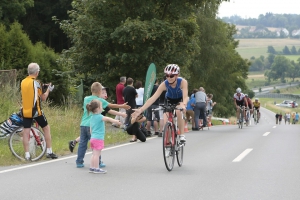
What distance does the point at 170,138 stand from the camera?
35.6ft

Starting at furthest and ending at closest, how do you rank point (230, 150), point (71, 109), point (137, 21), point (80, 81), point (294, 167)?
point (80, 81) < point (137, 21) < point (71, 109) < point (230, 150) < point (294, 167)

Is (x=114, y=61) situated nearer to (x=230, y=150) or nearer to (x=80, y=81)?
(x=80, y=81)

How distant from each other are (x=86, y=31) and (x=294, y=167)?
18784mm

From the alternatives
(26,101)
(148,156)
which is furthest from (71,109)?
(26,101)

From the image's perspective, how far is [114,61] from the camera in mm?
29406

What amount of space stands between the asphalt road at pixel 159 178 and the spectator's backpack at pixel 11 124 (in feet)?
3.58

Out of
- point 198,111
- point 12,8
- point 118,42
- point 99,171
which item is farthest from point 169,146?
point 12,8

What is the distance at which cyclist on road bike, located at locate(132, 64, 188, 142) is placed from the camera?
35.2ft

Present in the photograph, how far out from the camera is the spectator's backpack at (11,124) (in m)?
12.5

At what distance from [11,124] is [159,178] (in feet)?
13.6

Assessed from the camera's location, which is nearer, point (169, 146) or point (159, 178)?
point (159, 178)

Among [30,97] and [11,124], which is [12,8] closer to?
[11,124]

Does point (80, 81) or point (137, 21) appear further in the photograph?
point (80, 81)

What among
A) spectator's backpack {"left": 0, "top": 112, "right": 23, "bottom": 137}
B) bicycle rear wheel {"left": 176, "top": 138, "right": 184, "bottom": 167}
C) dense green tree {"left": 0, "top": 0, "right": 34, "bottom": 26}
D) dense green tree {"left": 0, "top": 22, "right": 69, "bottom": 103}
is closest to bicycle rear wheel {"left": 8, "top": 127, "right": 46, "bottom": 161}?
spectator's backpack {"left": 0, "top": 112, "right": 23, "bottom": 137}
